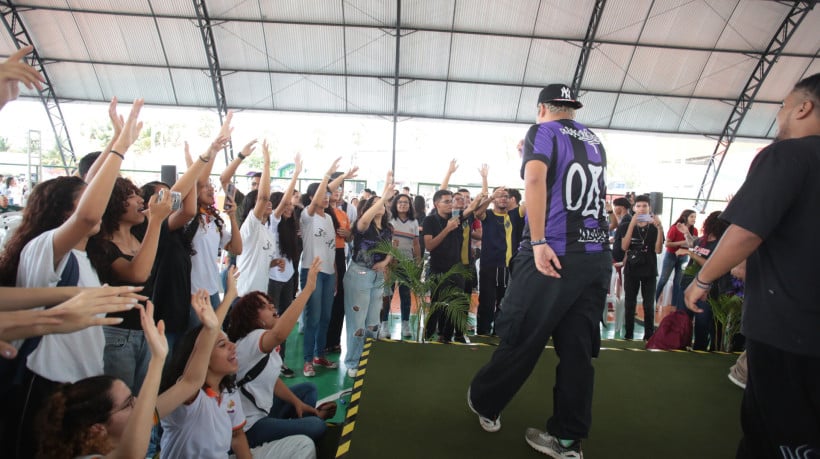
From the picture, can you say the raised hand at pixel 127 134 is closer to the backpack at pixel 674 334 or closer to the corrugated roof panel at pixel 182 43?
the backpack at pixel 674 334

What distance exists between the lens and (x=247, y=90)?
41.3 feet

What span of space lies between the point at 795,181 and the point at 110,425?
2254 millimetres

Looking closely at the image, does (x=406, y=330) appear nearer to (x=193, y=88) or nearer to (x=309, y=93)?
(x=309, y=93)

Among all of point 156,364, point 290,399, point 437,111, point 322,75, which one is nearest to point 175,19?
point 322,75

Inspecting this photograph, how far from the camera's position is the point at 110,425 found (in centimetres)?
144

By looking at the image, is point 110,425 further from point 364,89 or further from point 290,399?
point 364,89

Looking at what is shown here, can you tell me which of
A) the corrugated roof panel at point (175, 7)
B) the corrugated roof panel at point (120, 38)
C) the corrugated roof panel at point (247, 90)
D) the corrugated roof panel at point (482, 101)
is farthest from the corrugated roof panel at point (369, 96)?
the corrugated roof panel at point (120, 38)

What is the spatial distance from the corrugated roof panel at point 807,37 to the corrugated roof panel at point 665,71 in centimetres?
200

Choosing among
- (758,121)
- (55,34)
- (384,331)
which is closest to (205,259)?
(384,331)

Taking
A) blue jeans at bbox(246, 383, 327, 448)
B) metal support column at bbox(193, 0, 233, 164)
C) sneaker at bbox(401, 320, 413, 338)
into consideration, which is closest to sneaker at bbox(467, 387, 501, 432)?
blue jeans at bbox(246, 383, 327, 448)

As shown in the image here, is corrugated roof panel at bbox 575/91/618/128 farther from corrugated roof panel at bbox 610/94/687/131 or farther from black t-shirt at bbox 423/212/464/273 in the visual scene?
black t-shirt at bbox 423/212/464/273

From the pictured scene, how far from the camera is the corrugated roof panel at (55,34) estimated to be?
37.1 ft

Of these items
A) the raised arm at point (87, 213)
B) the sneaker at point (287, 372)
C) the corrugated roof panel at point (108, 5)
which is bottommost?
the sneaker at point (287, 372)

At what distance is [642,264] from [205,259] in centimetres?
470
